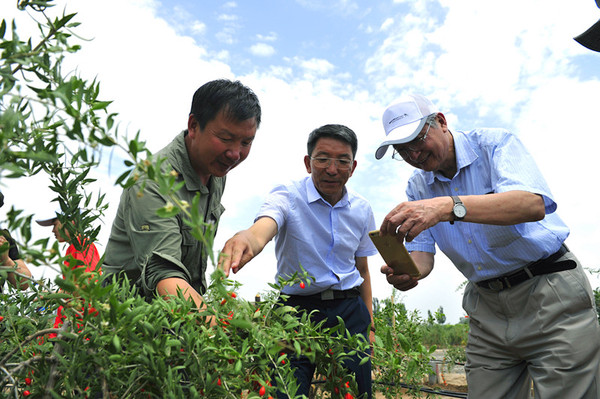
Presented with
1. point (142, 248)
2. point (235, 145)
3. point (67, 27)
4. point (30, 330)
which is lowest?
point (30, 330)

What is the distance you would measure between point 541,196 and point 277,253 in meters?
1.59

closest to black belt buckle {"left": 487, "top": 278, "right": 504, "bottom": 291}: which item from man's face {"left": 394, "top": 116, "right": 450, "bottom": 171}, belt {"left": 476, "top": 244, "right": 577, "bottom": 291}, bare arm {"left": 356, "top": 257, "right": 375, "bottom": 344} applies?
belt {"left": 476, "top": 244, "right": 577, "bottom": 291}

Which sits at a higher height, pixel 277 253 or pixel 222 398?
pixel 277 253

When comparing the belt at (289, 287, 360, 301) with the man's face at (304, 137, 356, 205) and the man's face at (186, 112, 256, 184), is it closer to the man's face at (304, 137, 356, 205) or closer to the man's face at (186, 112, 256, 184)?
the man's face at (304, 137, 356, 205)

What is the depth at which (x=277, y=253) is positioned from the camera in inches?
122

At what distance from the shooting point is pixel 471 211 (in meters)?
2.20

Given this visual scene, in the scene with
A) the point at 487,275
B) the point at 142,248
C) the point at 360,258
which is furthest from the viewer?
the point at 360,258

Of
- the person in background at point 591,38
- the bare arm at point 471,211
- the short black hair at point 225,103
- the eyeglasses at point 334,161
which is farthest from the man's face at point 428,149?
the person in background at point 591,38

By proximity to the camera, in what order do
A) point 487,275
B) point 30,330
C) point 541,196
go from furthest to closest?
1. point 487,275
2. point 541,196
3. point 30,330

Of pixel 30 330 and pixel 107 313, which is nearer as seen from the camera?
pixel 107 313

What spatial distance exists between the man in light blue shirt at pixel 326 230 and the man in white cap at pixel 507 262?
1.02 ft

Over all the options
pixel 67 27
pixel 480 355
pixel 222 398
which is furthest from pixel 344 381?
pixel 480 355

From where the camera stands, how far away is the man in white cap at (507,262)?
2.46 metres

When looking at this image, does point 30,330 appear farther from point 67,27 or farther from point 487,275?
point 487,275
